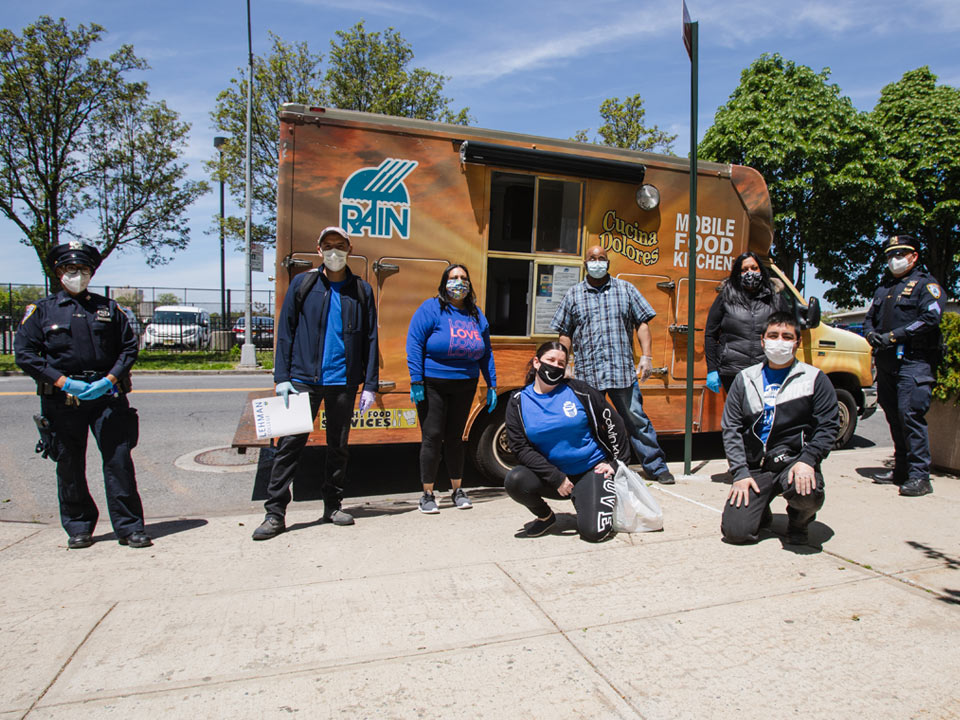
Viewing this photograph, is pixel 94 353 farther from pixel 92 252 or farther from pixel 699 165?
pixel 699 165

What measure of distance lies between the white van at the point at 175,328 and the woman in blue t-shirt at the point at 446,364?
1916 centimetres

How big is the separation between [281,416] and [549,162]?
2.93m

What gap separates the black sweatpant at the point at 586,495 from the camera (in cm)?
382

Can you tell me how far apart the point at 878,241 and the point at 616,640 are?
27.6 meters

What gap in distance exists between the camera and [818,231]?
21.9 metres

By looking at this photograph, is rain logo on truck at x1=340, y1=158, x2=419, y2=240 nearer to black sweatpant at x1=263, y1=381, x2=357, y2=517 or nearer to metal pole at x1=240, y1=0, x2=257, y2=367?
black sweatpant at x1=263, y1=381, x2=357, y2=517

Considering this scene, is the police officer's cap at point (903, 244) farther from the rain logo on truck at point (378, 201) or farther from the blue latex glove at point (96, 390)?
the blue latex glove at point (96, 390)

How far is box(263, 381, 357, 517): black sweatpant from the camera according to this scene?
4145 millimetres

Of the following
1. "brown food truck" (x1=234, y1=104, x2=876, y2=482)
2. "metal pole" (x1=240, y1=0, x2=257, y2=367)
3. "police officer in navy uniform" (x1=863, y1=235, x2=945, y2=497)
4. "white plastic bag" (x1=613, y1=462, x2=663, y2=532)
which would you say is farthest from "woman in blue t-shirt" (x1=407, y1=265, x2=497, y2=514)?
"metal pole" (x1=240, y1=0, x2=257, y2=367)

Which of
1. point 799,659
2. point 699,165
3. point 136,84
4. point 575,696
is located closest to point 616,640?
point 575,696

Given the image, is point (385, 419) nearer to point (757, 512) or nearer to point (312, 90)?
point (757, 512)

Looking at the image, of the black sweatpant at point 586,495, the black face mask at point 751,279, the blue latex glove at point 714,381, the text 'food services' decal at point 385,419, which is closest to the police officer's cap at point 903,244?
the black face mask at point 751,279

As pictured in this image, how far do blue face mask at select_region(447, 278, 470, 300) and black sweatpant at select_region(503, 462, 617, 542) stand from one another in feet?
4.26

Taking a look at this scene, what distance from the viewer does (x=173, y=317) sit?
2145 cm
